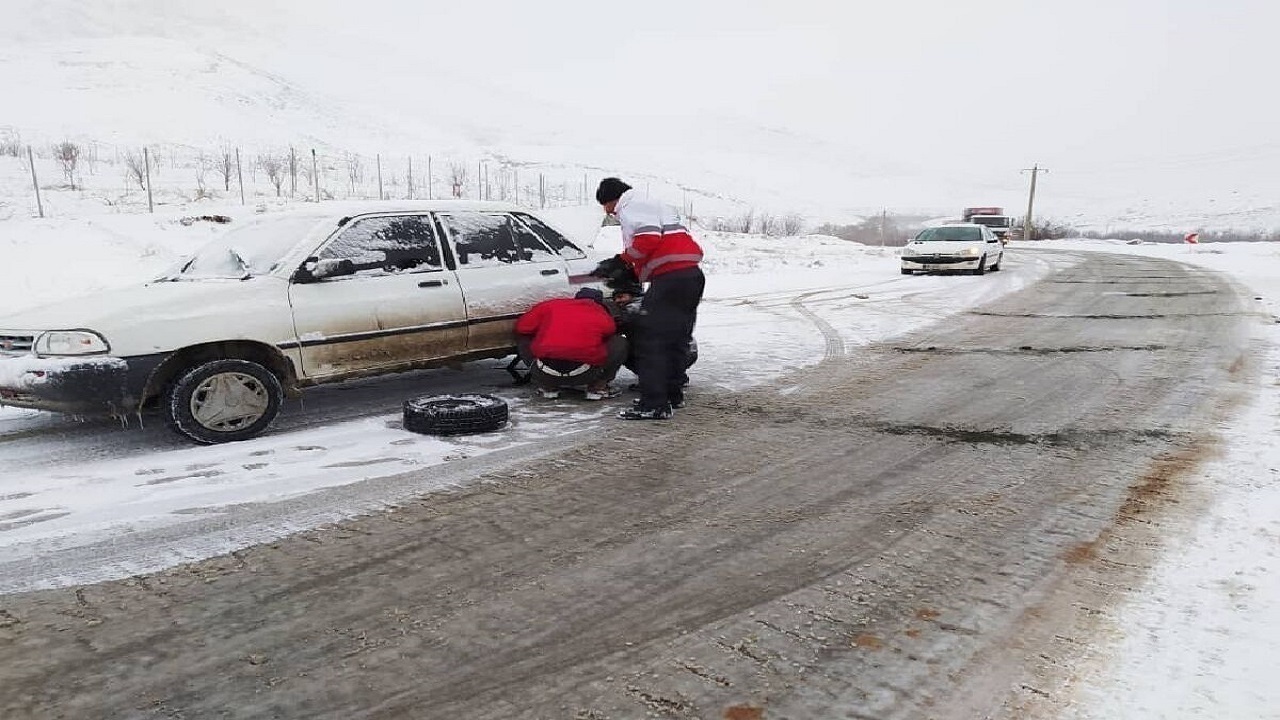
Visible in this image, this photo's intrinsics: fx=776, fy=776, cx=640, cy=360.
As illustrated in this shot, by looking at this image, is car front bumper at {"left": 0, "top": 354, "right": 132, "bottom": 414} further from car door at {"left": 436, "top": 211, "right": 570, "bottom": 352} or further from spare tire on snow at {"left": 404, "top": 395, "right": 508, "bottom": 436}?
car door at {"left": 436, "top": 211, "right": 570, "bottom": 352}

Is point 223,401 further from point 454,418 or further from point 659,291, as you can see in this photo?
point 659,291

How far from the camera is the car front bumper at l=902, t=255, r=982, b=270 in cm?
1931

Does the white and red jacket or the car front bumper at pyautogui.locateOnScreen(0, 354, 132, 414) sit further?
the white and red jacket

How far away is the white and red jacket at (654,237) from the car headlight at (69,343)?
342 centimetres

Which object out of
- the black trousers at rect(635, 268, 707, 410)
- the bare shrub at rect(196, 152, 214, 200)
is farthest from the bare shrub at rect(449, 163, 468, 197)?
the black trousers at rect(635, 268, 707, 410)

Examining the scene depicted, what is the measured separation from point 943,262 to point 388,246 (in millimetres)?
16681

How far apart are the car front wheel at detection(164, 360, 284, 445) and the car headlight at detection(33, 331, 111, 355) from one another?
1.55 ft

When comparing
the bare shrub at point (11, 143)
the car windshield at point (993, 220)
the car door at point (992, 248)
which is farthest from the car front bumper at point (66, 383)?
the bare shrub at point (11, 143)

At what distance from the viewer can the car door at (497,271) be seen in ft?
20.1

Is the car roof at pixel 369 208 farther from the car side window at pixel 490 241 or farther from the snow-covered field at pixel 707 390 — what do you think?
the snow-covered field at pixel 707 390

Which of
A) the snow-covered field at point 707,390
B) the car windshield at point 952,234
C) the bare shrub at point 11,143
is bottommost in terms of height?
the snow-covered field at point 707,390

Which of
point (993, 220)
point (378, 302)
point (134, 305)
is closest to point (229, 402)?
point (134, 305)

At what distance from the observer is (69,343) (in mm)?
4609

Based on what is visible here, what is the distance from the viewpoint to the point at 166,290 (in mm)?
5133
